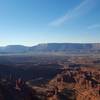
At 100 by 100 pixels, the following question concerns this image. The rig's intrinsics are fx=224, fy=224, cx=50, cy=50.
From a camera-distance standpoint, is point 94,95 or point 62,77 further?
point 62,77

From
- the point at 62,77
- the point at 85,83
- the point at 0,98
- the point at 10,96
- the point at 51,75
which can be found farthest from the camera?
the point at 51,75

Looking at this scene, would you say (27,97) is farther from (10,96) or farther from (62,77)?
(62,77)

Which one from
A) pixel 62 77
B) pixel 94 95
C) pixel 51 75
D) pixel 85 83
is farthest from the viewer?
pixel 51 75

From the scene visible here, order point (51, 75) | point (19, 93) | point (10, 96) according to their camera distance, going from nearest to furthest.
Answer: point (10, 96)
point (19, 93)
point (51, 75)

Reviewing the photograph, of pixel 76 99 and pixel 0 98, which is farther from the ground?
pixel 0 98

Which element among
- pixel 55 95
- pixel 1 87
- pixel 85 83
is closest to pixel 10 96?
pixel 1 87

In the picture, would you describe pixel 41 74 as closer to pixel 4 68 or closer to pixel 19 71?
pixel 19 71

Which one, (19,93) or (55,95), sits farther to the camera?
(55,95)

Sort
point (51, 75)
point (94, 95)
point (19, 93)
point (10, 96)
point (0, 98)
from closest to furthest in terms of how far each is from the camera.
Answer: point (0, 98)
point (10, 96)
point (19, 93)
point (94, 95)
point (51, 75)

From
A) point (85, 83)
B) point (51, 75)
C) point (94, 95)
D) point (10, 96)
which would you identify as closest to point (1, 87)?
point (10, 96)
